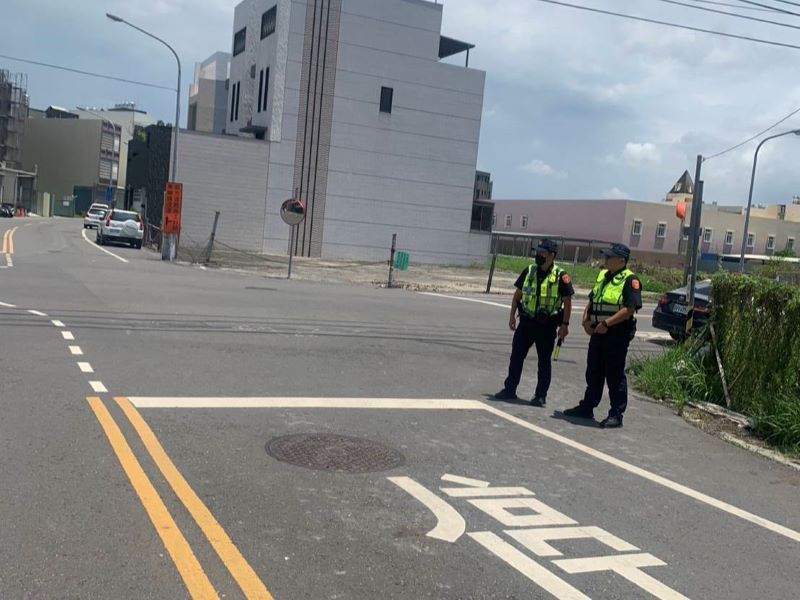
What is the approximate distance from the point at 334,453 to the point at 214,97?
4930 cm

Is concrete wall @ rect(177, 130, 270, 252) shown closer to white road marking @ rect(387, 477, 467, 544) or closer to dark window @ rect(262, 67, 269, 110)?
dark window @ rect(262, 67, 269, 110)

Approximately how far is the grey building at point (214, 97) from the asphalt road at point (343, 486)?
142 feet

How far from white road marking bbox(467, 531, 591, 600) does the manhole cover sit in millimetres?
1304

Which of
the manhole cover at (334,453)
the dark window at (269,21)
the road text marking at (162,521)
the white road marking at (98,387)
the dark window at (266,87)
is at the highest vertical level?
the dark window at (269,21)

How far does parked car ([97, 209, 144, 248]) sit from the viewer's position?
34.3 metres

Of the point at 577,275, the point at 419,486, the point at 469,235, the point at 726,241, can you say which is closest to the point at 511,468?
the point at 419,486

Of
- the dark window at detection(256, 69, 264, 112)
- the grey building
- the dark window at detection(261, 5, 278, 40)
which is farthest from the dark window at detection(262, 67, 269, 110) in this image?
the grey building

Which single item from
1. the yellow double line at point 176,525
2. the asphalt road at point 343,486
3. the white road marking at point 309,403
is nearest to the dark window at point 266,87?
the asphalt road at point 343,486

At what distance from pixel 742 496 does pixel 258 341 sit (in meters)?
6.77

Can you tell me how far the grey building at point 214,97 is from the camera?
168ft

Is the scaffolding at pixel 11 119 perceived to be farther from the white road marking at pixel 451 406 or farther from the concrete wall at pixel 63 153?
the white road marking at pixel 451 406

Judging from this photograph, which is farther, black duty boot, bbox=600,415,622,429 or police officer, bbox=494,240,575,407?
police officer, bbox=494,240,575,407

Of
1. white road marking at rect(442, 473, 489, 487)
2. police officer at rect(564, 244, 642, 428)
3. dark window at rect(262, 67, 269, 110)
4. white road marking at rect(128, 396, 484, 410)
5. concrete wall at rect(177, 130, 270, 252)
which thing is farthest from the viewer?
dark window at rect(262, 67, 269, 110)

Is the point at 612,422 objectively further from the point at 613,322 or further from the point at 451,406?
the point at 451,406
